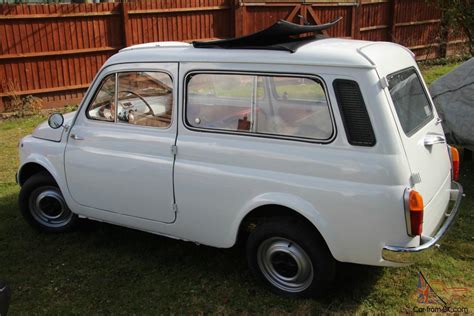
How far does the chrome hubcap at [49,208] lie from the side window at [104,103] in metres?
0.96

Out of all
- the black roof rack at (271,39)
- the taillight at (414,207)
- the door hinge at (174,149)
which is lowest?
the taillight at (414,207)

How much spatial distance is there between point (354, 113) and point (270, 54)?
74 cm

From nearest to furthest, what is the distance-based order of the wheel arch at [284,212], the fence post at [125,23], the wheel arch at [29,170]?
the wheel arch at [284,212] < the wheel arch at [29,170] < the fence post at [125,23]

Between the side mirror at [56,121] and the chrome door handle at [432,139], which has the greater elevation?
the chrome door handle at [432,139]

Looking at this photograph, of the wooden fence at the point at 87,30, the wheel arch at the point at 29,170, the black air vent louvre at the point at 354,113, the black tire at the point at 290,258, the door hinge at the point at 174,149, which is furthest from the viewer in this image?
the wooden fence at the point at 87,30

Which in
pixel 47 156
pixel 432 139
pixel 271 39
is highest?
pixel 271 39

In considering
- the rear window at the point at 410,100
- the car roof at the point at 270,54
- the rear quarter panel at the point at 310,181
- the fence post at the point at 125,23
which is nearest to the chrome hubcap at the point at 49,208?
the car roof at the point at 270,54

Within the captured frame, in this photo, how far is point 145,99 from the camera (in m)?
4.05

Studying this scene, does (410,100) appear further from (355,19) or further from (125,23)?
(355,19)

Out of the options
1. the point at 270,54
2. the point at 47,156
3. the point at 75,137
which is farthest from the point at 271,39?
the point at 47,156

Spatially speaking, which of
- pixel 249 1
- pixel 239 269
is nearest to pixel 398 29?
pixel 249 1

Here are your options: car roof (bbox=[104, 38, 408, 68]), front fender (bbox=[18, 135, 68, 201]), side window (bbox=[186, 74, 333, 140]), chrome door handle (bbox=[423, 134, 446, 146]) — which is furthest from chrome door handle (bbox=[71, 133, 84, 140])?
chrome door handle (bbox=[423, 134, 446, 146])

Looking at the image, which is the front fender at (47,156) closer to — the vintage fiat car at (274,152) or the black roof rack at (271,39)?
the vintage fiat car at (274,152)

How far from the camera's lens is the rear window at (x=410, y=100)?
10.7 feet
